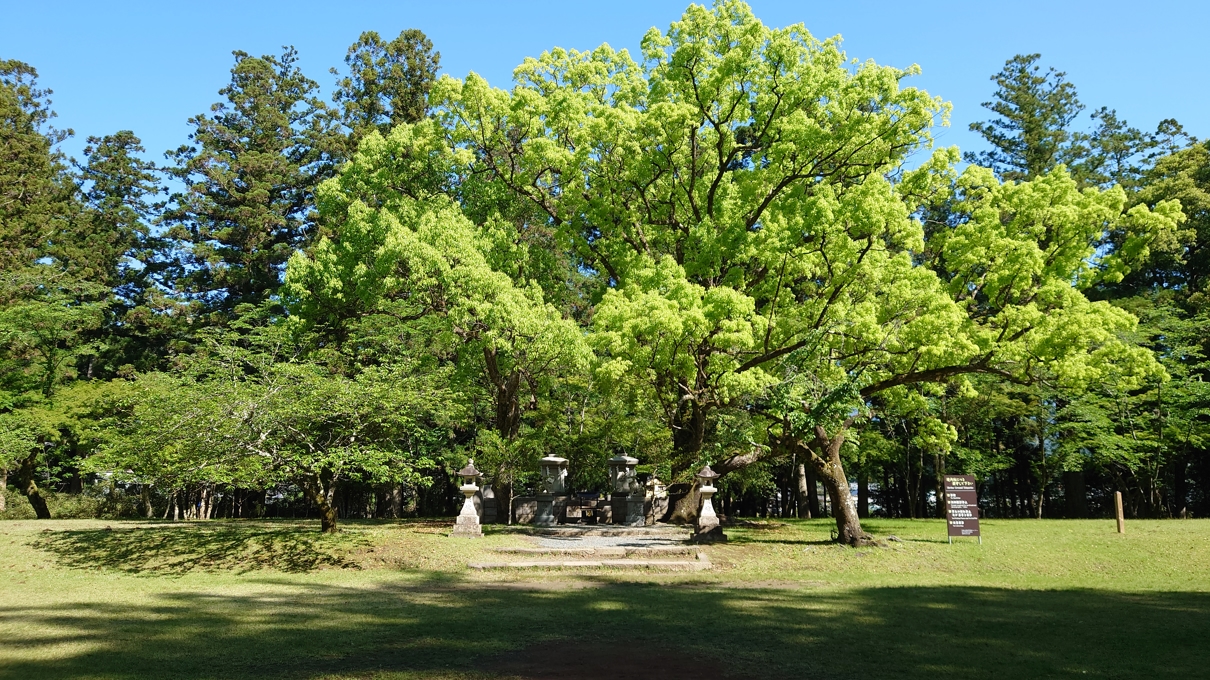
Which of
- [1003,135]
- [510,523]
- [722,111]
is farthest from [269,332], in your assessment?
[1003,135]

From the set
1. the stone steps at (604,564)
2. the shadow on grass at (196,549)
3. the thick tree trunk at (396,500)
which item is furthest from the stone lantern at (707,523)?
the thick tree trunk at (396,500)

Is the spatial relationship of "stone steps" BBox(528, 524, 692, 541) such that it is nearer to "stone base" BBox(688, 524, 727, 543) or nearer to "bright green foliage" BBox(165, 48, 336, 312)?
"stone base" BBox(688, 524, 727, 543)

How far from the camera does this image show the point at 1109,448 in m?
22.0

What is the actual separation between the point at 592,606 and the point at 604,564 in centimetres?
370

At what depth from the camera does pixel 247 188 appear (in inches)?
1309

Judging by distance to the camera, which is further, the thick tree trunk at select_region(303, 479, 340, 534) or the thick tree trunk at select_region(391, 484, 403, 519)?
the thick tree trunk at select_region(391, 484, 403, 519)

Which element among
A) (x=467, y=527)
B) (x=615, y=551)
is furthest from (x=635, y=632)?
(x=467, y=527)

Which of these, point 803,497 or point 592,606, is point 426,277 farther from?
point 803,497

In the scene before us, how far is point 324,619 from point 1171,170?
1239 inches

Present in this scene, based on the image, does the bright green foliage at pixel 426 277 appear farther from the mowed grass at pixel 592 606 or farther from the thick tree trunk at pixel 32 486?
the thick tree trunk at pixel 32 486

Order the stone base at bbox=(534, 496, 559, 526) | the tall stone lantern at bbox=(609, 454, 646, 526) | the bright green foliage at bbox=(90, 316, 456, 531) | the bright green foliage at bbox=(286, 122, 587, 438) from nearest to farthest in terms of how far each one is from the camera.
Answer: the bright green foliage at bbox=(90, 316, 456, 531) < the bright green foliage at bbox=(286, 122, 587, 438) < the stone base at bbox=(534, 496, 559, 526) < the tall stone lantern at bbox=(609, 454, 646, 526)

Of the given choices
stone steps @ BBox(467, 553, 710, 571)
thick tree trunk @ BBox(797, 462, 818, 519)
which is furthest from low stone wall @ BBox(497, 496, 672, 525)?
thick tree trunk @ BBox(797, 462, 818, 519)

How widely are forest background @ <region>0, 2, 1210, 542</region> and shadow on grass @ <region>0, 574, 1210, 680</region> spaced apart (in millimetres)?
4399

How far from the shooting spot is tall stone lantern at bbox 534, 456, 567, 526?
1909 cm
